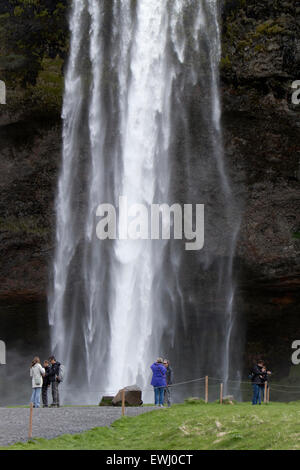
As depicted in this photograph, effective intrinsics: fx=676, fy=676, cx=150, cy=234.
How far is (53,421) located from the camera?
1650 cm

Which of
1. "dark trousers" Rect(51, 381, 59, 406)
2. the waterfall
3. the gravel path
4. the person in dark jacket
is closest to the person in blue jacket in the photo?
the gravel path

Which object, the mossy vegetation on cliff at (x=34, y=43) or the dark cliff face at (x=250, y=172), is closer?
the dark cliff face at (x=250, y=172)

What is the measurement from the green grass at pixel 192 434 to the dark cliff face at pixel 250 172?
64.9 ft

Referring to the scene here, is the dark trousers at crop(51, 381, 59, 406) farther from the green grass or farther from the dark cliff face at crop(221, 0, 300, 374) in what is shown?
the dark cliff face at crop(221, 0, 300, 374)

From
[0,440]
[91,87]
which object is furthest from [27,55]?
[0,440]

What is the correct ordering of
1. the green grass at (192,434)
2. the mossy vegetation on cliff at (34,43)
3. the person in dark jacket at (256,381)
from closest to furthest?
the green grass at (192,434), the person in dark jacket at (256,381), the mossy vegetation on cliff at (34,43)

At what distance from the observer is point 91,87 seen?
122ft

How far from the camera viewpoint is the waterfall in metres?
34.8

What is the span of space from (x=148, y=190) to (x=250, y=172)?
5.45 m

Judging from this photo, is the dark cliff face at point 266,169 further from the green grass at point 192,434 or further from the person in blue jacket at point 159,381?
the green grass at point 192,434

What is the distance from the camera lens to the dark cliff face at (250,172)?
3484cm

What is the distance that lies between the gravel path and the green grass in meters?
0.68

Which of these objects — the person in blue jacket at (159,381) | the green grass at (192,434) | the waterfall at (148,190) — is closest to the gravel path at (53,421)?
the green grass at (192,434)
